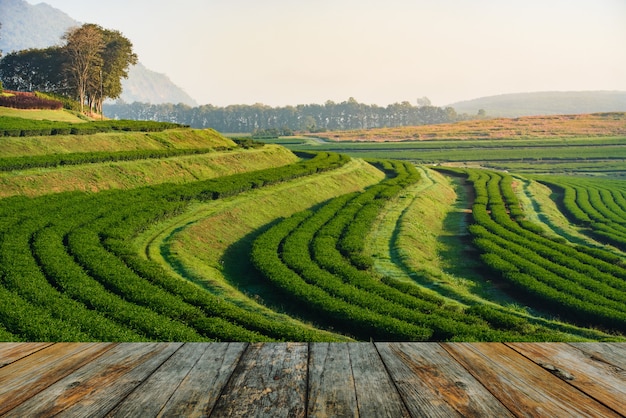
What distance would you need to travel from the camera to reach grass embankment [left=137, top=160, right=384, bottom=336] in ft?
64.5

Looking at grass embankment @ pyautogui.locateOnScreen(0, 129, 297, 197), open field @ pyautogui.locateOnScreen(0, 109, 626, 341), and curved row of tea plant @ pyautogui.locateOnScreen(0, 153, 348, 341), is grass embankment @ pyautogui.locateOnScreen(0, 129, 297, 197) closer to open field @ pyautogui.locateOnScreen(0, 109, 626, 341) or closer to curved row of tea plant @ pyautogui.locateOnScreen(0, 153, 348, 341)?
open field @ pyautogui.locateOnScreen(0, 109, 626, 341)

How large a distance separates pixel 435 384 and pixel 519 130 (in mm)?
136462

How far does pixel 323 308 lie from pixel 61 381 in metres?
14.3

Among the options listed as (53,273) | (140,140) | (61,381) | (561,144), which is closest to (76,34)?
(140,140)

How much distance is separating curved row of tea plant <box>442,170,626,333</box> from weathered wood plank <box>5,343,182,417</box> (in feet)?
63.1

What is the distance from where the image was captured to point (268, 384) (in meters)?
2.78

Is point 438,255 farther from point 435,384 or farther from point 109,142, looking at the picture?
point 109,142

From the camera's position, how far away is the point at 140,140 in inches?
1639

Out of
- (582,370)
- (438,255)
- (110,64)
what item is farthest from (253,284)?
(110,64)

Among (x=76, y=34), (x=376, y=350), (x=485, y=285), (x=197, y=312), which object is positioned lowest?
(x=485, y=285)

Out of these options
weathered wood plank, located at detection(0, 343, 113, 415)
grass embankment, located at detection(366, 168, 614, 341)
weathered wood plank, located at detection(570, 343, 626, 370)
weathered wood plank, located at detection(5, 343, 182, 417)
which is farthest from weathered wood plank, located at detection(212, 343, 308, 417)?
grass embankment, located at detection(366, 168, 614, 341)

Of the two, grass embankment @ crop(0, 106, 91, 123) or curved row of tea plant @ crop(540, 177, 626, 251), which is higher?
grass embankment @ crop(0, 106, 91, 123)

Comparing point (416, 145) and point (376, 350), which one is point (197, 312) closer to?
point (376, 350)

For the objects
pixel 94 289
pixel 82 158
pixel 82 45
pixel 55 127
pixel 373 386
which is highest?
pixel 82 45
